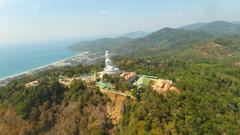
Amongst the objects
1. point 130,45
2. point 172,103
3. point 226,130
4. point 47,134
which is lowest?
point 130,45

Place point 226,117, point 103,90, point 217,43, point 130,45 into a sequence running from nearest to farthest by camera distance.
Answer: point 226,117 → point 103,90 → point 217,43 → point 130,45

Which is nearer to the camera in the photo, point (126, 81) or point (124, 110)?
point (124, 110)

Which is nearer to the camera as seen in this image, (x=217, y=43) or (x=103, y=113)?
(x=103, y=113)

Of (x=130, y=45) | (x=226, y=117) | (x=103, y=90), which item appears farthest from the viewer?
(x=130, y=45)

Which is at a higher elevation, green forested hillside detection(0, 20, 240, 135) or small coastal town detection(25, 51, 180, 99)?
small coastal town detection(25, 51, 180, 99)

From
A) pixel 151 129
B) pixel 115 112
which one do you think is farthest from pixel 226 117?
pixel 115 112

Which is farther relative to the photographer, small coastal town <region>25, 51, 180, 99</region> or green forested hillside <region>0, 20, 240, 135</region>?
small coastal town <region>25, 51, 180, 99</region>

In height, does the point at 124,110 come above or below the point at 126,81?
Answer: below

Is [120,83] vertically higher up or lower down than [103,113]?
higher up

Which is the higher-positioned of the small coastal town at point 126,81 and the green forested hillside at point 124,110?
the small coastal town at point 126,81

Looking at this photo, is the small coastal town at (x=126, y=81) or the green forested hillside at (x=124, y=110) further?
the small coastal town at (x=126, y=81)

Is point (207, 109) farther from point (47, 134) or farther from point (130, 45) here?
point (130, 45)
